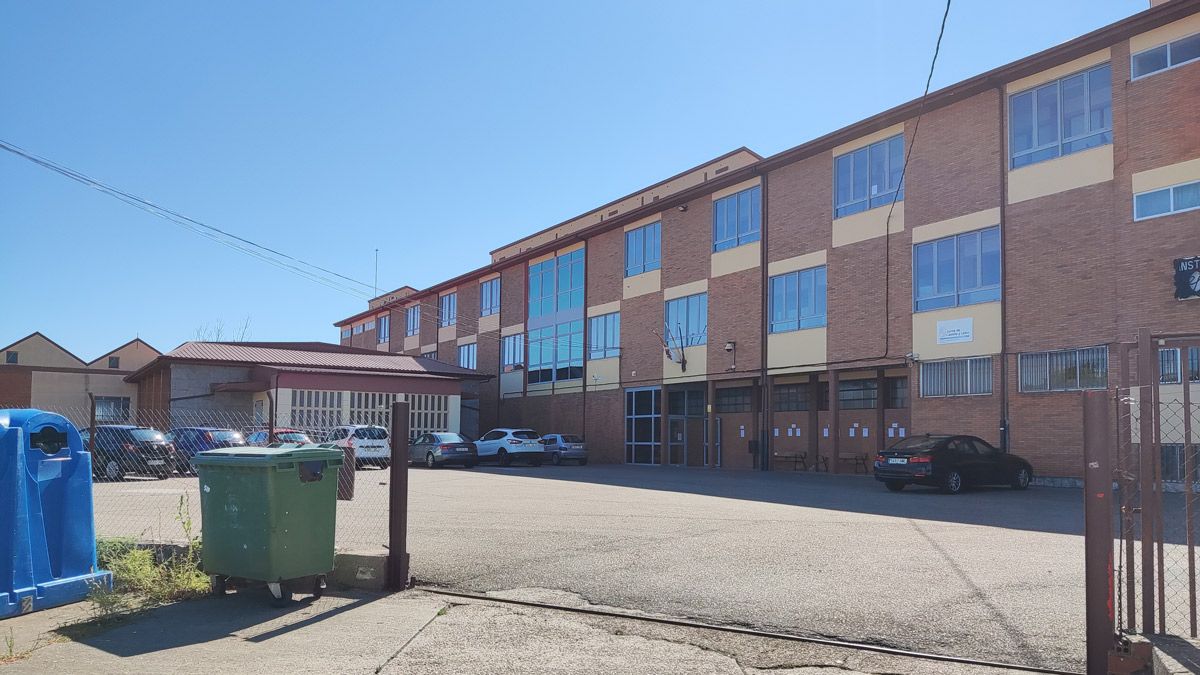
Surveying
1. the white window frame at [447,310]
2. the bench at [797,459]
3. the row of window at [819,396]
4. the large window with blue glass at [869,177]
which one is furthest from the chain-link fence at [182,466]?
the white window frame at [447,310]

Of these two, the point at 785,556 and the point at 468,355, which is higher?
the point at 468,355

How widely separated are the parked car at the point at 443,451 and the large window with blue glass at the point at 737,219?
11.5 metres

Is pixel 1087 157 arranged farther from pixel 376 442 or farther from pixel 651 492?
pixel 376 442

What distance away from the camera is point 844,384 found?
27.8m

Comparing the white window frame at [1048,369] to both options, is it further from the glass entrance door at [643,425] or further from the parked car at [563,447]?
the parked car at [563,447]

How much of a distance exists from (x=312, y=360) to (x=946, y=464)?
27787 mm

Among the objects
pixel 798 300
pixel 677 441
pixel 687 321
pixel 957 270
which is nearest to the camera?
pixel 957 270

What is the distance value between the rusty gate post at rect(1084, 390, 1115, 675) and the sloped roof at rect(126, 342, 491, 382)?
34193 mm

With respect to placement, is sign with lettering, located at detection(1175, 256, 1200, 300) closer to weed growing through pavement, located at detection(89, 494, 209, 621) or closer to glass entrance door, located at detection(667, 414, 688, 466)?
glass entrance door, located at detection(667, 414, 688, 466)

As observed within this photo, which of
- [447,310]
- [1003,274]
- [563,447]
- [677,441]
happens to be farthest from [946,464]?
[447,310]

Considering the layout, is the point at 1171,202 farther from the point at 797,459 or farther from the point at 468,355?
the point at 468,355

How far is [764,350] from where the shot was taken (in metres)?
29.3

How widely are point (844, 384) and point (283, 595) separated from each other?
906 inches

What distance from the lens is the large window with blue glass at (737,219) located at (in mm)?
30266
